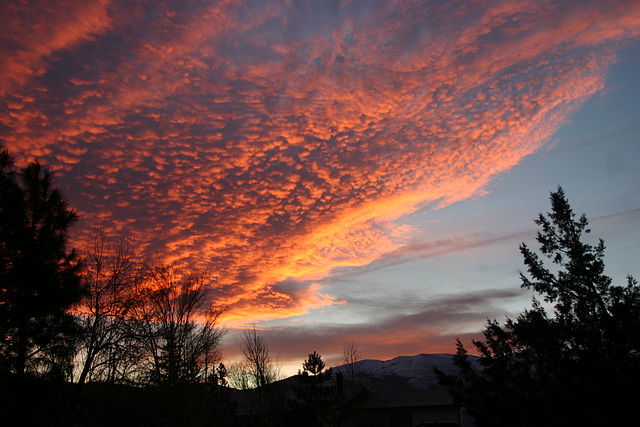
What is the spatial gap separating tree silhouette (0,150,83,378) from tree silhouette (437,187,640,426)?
16.0 meters

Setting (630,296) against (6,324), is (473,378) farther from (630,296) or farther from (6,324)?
(6,324)

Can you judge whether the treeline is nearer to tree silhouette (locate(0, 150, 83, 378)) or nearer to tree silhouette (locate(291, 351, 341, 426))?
tree silhouette (locate(0, 150, 83, 378))

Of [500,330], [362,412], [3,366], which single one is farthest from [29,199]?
[362,412]

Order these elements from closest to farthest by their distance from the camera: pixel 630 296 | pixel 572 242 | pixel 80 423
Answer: pixel 80 423 → pixel 630 296 → pixel 572 242

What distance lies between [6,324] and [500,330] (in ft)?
68.6

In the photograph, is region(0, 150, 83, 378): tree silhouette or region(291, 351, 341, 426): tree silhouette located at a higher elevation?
region(0, 150, 83, 378): tree silhouette

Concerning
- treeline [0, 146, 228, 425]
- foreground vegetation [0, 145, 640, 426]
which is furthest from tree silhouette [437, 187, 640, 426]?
treeline [0, 146, 228, 425]

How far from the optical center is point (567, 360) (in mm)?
16578

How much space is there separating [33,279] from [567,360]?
70.1 ft

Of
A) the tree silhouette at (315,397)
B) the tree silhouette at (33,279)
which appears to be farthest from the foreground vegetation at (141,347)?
the tree silhouette at (315,397)

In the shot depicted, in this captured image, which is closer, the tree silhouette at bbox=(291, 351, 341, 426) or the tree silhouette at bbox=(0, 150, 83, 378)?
the tree silhouette at bbox=(0, 150, 83, 378)

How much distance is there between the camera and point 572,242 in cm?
2336

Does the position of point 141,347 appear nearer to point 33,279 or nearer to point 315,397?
point 33,279

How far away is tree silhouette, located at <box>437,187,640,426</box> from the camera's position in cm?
1475
